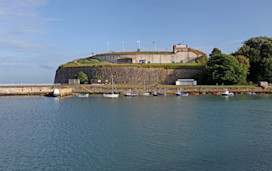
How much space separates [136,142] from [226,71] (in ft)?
162

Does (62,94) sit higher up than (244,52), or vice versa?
(244,52)

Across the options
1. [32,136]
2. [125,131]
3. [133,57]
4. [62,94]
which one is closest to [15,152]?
[32,136]

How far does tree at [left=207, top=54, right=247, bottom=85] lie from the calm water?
33.9 meters

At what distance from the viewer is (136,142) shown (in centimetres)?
1786

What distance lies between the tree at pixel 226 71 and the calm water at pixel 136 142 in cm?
3389

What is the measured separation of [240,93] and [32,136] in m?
53.5

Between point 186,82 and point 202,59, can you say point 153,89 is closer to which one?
point 186,82

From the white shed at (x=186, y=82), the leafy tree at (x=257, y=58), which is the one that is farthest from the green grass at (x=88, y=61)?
the leafy tree at (x=257, y=58)

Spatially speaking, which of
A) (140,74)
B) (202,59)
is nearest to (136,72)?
(140,74)

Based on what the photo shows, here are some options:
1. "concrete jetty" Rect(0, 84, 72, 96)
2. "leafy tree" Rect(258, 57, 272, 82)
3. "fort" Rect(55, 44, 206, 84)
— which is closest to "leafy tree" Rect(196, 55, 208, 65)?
"fort" Rect(55, 44, 206, 84)

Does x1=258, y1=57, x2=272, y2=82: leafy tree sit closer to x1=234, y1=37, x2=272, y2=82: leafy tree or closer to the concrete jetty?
x1=234, y1=37, x2=272, y2=82: leafy tree

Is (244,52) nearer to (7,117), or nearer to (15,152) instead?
(7,117)

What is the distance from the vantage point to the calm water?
45.3 ft

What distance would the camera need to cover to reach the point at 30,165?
13.8m
